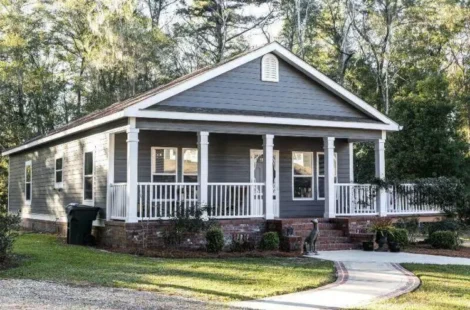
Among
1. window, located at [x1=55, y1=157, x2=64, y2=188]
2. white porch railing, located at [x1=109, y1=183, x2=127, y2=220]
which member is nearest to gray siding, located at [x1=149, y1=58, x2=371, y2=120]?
white porch railing, located at [x1=109, y1=183, x2=127, y2=220]

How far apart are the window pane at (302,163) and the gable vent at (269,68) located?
10.6 ft

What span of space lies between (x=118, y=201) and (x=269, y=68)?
5681 millimetres

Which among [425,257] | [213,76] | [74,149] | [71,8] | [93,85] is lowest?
[425,257]

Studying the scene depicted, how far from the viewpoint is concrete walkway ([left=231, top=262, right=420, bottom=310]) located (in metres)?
7.91

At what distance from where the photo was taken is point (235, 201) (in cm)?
1634

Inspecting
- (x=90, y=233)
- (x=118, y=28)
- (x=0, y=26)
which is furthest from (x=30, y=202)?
(x=0, y=26)

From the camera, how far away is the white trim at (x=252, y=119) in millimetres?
14430

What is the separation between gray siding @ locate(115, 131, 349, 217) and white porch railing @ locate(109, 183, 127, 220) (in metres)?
1.01

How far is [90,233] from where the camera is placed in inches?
643

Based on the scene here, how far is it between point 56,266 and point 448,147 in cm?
1722

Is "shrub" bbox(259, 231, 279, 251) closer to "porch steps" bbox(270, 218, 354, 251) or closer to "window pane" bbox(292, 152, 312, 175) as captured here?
"porch steps" bbox(270, 218, 354, 251)

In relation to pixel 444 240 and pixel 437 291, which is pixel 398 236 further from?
pixel 437 291

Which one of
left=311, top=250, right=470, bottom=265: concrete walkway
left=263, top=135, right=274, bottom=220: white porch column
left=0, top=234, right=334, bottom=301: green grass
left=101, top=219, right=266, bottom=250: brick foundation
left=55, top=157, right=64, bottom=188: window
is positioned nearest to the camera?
left=0, top=234, right=334, bottom=301: green grass

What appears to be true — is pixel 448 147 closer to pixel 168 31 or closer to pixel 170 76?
pixel 170 76
